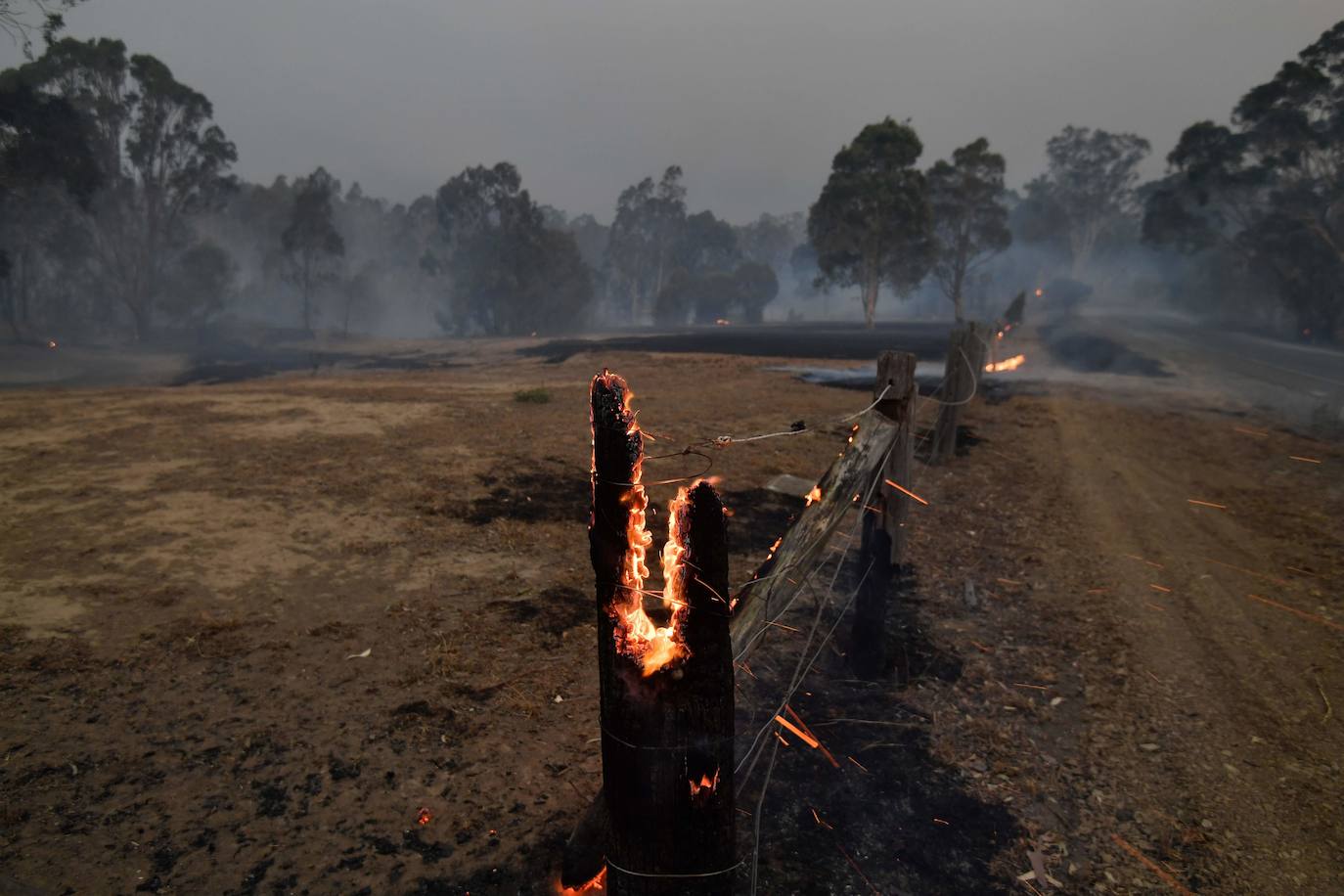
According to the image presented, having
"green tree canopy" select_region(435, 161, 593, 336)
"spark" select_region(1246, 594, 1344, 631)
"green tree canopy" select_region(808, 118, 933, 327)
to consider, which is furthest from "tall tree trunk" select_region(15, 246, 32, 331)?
"spark" select_region(1246, 594, 1344, 631)

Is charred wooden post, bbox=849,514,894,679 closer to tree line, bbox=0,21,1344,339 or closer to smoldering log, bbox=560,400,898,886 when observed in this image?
smoldering log, bbox=560,400,898,886

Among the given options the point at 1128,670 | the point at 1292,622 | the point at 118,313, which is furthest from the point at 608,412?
the point at 118,313

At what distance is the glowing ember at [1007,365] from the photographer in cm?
2381

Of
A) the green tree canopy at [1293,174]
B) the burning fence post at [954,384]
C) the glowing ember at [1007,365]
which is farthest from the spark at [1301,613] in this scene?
the green tree canopy at [1293,174]

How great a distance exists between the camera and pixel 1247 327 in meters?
44.3

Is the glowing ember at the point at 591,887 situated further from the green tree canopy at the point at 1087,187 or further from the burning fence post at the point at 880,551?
the green tree canopy at the point at 1087,187

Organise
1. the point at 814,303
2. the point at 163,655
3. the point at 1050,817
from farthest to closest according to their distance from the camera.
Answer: the point at 814,303, the point at 163,655, the point at 1050,817

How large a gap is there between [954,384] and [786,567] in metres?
8.32

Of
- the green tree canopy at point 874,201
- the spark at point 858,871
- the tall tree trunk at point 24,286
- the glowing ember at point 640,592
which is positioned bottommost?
the spark at point 858,871

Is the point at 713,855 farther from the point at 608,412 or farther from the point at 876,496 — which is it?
the point at 876,496

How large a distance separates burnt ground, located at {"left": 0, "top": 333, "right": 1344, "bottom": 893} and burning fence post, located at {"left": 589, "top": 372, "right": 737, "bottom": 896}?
1438mm

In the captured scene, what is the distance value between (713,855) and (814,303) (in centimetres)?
13132

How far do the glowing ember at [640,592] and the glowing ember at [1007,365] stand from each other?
2351cm

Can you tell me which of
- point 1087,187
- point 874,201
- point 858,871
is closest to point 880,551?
point 858,871
